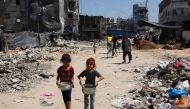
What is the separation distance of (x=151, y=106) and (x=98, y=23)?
84376 millimetres

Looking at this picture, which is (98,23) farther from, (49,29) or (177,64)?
(177,64)

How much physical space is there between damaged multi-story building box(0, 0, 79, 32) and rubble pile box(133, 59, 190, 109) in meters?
40.3

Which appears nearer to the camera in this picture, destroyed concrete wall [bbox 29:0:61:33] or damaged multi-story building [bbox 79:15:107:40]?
destroyed concrete wall [bbox 29:0:61:33]

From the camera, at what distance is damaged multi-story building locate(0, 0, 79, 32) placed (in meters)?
57.3

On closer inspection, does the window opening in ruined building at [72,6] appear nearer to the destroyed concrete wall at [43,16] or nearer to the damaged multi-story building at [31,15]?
the damaged multi-story building at [31,15]

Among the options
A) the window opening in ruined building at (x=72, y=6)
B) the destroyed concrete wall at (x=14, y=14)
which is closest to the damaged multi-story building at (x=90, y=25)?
the window opening in ruined building at (x=72, y=6)

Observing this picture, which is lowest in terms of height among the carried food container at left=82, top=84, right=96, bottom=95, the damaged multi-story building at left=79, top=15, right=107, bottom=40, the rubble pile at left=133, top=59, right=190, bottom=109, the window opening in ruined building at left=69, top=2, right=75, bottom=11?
the rubble pile at left=133, top=59, right=190, bottom=109

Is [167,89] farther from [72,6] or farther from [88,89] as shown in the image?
[72,6]

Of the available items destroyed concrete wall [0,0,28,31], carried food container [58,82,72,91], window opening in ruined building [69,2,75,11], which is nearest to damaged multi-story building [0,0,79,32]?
destroyed concrete wall [0,0,28,31]

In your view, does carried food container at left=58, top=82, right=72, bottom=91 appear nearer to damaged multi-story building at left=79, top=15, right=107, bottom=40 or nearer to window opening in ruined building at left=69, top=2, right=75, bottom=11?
window opening in ruined building at left=69, top=2, right=75, bottom=11

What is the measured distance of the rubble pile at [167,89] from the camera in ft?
35.8

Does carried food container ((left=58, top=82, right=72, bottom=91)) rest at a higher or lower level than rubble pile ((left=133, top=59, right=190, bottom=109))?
higher

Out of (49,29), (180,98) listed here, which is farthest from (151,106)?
(49,29)

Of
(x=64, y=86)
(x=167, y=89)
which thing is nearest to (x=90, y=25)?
(x=167, y=89)
